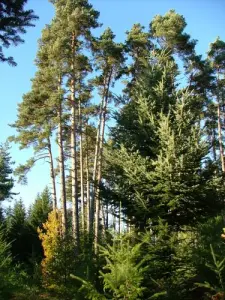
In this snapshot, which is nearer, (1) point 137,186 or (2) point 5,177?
(1) point 137,186

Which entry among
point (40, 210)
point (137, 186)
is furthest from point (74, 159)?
point (40, 210)

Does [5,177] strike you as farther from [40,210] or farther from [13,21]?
[13,21]

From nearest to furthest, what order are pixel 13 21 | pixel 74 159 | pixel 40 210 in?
pixel 13 21 → pixel 74 159 → pixel 40 210

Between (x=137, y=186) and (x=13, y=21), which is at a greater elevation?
(x=13, y=21)

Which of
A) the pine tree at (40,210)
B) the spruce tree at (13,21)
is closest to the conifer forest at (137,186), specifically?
the spruce tree at (13,21)

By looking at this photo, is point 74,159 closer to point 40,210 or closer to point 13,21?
point 13,21

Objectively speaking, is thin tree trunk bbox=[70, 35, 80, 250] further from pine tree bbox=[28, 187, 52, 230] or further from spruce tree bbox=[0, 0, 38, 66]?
pine tree bbox=[28, 187, 52, 230]

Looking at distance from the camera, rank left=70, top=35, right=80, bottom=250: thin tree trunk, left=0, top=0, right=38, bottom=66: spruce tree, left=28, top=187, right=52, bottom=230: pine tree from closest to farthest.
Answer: left=0, top=0, right=38, bottom=66: spruce tree → left=70, top=35, right=80, bottom=250: thin tree trunk → left=28, top=187, right=52, bottom=230: pine tree

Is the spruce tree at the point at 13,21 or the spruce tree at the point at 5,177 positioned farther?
the spruce tree at the point at 5,177

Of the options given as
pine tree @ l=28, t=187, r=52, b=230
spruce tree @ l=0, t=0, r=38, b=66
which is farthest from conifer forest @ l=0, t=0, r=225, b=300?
pine tree @ l=28, t=187, r=52, b=230


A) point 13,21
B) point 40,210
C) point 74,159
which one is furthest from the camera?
point 40,210

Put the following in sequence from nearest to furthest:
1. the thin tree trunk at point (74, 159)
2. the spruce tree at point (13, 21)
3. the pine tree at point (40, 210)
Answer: the spruce tree at point (13, 21) → the thin tree trunk at point (74, 159) → the pine tree at point (40, 210)

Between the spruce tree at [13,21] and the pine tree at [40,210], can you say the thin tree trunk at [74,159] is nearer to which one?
the spruce tree at [13,21]

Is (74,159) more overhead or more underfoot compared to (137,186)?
more overhead
